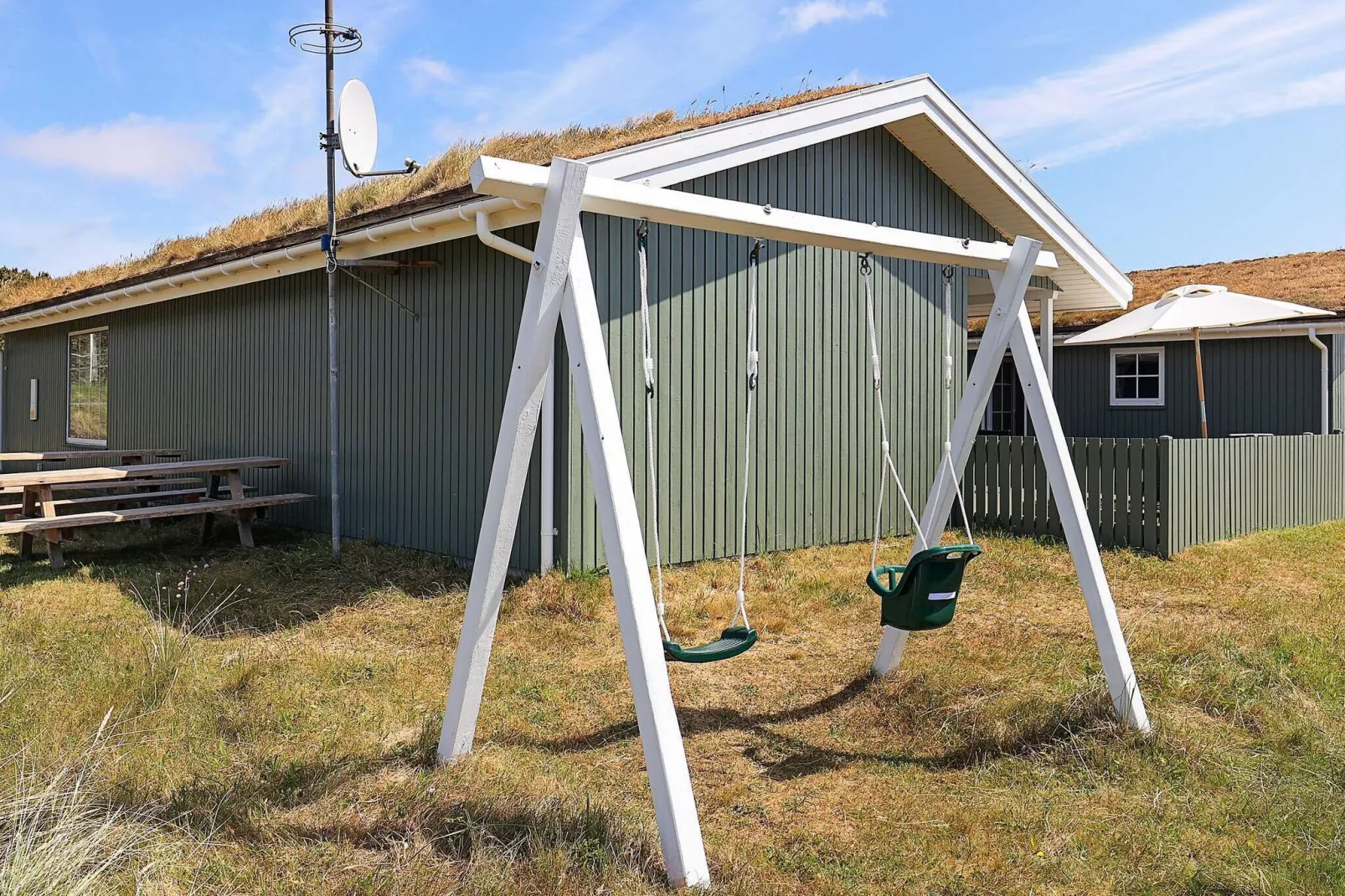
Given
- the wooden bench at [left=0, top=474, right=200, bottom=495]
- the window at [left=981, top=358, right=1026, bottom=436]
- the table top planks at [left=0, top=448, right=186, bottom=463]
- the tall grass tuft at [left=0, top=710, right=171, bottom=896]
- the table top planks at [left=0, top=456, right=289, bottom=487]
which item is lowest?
the tall grass tuft at [left=0, top=710, right=171, bottom=896]

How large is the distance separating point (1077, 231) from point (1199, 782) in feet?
24.8

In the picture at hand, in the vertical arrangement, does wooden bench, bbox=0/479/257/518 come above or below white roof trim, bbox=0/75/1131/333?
below

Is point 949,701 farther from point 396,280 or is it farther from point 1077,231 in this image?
point 1077,231

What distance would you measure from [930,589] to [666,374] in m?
3.82

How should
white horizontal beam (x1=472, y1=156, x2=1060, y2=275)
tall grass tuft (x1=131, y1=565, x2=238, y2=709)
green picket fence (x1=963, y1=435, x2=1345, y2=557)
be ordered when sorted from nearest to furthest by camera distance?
white horizontal beam (x1=472, y1=156, x2=1060, y2=275)
tall grass tuft (x1=131, y1=565, x2=238, y2=709)
green picket fence (x1=963, y1=435, x2=1345, y2=557)

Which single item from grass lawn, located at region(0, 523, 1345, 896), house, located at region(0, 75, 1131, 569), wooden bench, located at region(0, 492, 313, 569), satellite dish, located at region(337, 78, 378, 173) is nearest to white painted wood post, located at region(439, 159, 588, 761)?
grass lawn, located at region(0, 523, 1345, 896)

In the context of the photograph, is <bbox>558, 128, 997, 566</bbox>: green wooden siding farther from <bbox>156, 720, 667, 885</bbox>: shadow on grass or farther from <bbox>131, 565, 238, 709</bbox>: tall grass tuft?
<bbox>156, 720, 667, 885</bbox>: shadow on grass

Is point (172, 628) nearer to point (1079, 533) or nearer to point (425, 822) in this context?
point (425, 822)

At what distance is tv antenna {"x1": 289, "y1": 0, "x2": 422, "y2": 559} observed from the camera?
7781 mm

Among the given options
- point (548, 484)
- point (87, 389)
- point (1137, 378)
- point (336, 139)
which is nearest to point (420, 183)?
point (336, 139)

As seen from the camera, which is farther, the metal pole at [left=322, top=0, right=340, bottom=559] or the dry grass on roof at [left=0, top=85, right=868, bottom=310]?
the dry grass on roof at [left=0, top=85, right=868, bottom=310]

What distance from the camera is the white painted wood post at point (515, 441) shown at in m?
3.37

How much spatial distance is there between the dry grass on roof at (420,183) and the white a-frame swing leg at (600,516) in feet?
11.6

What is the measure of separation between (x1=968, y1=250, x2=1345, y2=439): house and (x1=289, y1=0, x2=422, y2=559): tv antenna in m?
10.1
